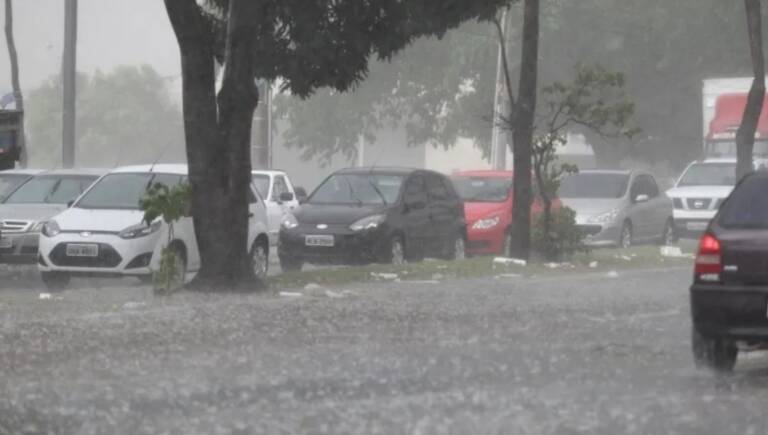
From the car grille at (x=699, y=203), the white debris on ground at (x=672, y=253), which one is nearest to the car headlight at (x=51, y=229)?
the white debris on ground at (x=672, y=253)

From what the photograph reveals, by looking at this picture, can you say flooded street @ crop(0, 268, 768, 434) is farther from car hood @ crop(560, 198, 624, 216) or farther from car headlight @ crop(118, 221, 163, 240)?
car hood @ crop(560, 198, 624, 216)

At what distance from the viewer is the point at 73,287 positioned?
23.2 m

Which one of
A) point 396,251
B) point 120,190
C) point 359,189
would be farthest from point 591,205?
point 120,190

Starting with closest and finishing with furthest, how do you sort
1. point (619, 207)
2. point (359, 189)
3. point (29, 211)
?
point (29, 211) < point (359, 189) < point (619, 207)

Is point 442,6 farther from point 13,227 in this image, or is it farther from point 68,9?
point 68,9

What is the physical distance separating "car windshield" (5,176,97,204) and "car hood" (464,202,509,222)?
7048 mm

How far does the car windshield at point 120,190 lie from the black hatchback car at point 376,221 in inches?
106

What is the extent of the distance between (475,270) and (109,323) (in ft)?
31.4

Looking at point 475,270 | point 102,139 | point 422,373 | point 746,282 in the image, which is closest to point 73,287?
point 475,270

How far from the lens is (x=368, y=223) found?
1025 inches

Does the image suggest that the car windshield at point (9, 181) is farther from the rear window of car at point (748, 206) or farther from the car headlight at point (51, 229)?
the rear window of car at point (748, 206)

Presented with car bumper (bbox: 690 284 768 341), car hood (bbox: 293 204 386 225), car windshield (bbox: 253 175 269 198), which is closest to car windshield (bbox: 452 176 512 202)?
car windshield (bbox: 253 175 269 198)

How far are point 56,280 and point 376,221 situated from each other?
219 inches

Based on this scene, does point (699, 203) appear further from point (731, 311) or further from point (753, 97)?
point (731, 311)
